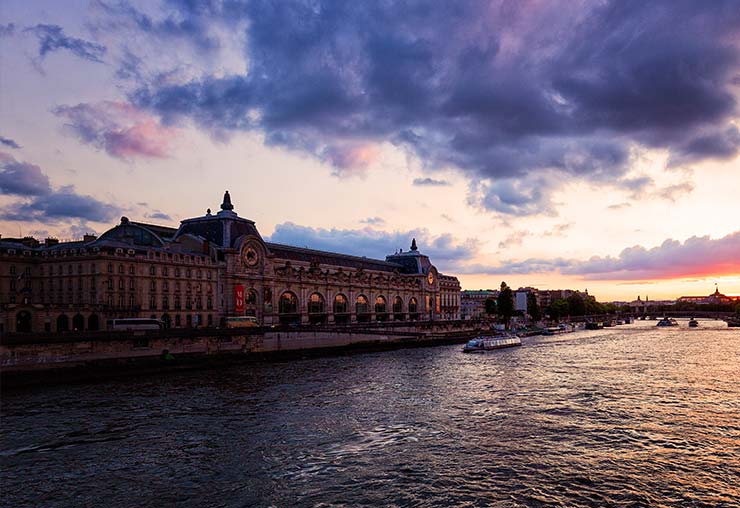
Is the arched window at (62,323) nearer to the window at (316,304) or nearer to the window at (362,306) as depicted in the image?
the window at (316,304)

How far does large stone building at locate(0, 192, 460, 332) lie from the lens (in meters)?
86.7

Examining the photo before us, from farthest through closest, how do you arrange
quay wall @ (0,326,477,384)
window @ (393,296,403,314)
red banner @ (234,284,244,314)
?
window @ (393,296,403,314) < red banner @ (234,284,244,314) < quay wall @ (0,326,477,384)

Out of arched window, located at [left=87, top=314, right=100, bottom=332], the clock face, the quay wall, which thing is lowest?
the quay wall

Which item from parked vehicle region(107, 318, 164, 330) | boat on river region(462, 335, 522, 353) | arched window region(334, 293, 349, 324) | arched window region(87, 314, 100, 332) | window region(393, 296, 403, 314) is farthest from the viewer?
window region(393, 296, 403, 314)

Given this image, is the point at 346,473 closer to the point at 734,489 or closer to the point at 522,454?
the point at 522,454

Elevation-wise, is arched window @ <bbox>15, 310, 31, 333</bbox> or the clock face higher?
the clock face

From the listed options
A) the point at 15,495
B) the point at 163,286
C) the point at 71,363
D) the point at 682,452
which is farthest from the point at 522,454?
the point at 163,286

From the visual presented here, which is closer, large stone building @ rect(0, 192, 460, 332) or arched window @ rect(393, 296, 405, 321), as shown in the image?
large stone building @ rect(0, 192, 460, 332)

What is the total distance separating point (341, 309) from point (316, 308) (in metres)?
11.0

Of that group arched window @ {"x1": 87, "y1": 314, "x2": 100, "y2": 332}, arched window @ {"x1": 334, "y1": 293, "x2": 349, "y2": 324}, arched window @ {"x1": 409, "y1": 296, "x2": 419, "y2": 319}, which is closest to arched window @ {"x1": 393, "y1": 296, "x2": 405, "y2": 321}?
arched window @ {"x1": 409, "y1": 296, "x2": 419, "y2": 319}

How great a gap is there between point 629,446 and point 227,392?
1416 inches

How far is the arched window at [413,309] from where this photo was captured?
17775 cm

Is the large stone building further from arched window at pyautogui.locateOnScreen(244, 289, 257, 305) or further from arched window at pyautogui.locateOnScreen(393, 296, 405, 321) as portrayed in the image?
arched window at pyautogui.locateOnScreen(393, 296, 405, 321)

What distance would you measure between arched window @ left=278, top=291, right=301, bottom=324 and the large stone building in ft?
0.72
